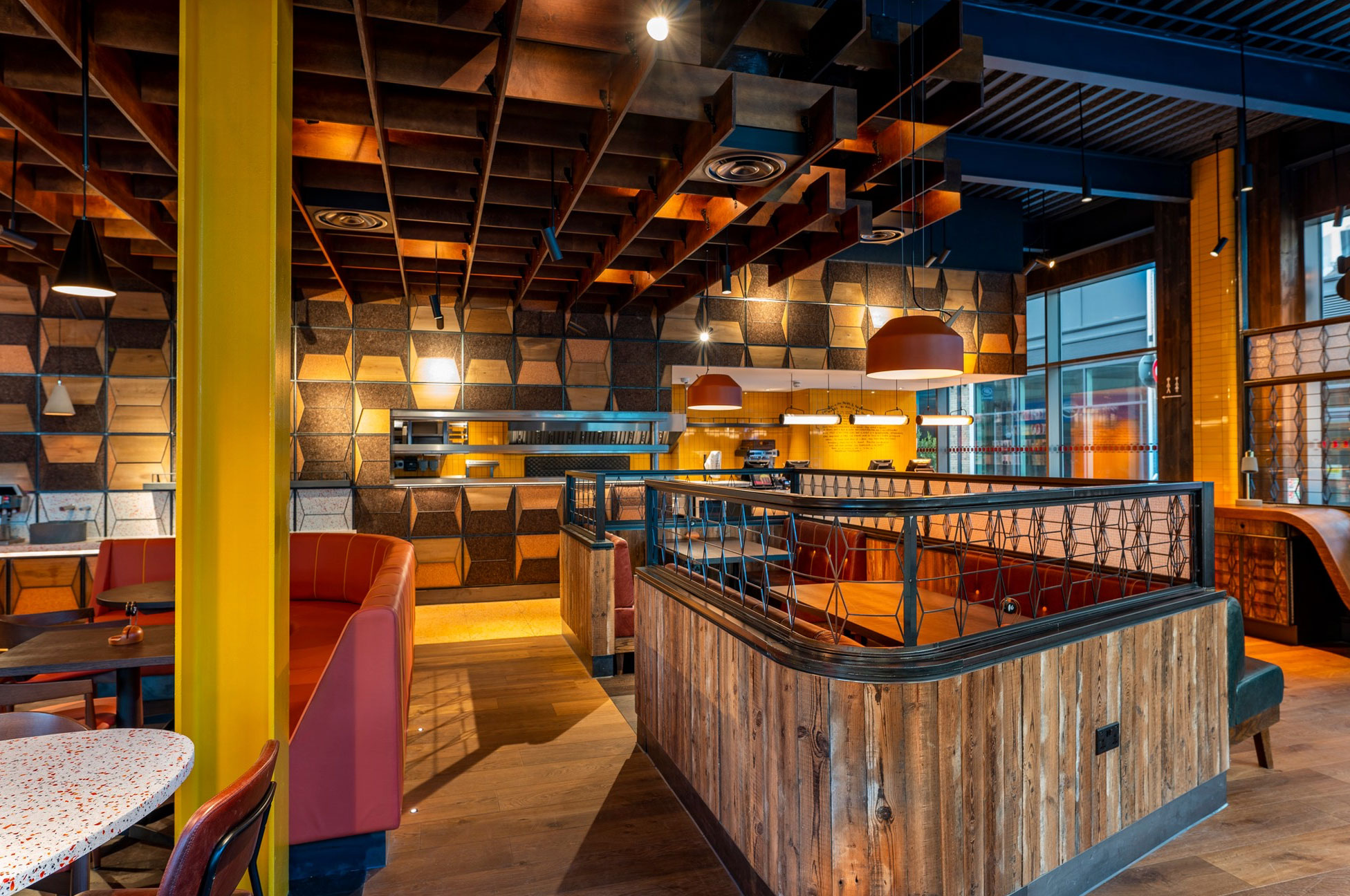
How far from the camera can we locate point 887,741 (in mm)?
2275

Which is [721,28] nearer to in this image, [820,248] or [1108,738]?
[820,248]

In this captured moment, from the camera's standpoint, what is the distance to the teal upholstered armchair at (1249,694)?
3.65 m

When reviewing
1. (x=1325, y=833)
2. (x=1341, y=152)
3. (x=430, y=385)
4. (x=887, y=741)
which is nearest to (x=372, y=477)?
(x=430, y=385)

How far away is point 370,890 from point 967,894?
2.29 metres

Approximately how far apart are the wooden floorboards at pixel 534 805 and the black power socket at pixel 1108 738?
1.62m

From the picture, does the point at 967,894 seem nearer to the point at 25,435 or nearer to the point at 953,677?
the point at 953,677

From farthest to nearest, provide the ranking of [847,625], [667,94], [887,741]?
[667,94] < [847,625] < [887,741]

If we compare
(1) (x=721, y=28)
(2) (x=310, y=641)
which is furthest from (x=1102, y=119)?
(2) (x=310, y=641)

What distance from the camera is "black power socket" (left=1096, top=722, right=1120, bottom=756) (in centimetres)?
288

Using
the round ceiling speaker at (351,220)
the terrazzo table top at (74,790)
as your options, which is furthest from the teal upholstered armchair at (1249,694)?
the round ceiling speaker at (351,220)

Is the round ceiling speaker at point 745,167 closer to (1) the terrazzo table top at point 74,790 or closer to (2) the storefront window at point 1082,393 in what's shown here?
(1) the terrazzo table top at point 74,790

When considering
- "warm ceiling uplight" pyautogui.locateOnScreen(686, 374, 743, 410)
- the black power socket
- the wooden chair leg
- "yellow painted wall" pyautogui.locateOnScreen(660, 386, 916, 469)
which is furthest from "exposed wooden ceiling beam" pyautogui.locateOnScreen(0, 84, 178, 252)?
"yellow painted wall" pyautogui.locateOnScreen(660, 386, 916, 469)

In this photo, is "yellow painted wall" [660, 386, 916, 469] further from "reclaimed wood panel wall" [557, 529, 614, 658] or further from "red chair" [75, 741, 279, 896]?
"red chair" [75, 741, 279, 896]

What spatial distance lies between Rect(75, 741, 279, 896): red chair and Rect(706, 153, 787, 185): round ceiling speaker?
12.7 ft
